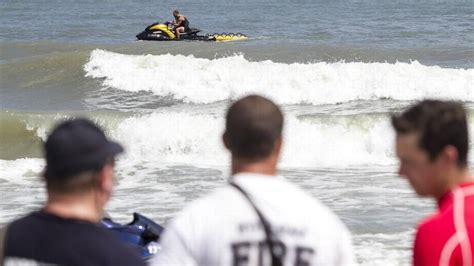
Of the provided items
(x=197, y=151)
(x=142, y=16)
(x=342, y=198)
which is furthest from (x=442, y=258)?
(x=142, y=16)

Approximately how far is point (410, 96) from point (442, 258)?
54.5 feet

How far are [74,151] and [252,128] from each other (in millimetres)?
474

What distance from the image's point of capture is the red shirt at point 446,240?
8.65 ft

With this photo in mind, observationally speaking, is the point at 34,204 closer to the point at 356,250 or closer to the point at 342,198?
the point at 342,198

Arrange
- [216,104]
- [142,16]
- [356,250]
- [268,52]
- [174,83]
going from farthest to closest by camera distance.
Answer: [142,16], [268,52], [174,83], [216,104], [356,250]

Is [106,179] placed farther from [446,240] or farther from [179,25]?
[179,25]

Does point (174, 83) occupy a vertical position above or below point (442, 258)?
below

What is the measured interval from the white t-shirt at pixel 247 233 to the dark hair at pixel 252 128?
114 millimetres

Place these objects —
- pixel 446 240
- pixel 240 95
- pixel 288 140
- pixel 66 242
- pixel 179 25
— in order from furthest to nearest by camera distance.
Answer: pixel 179 25 < pixel 240 95 < pixel 288 140 < pixel 446 240 < pixel 66 242

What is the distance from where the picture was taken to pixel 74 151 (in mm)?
2568

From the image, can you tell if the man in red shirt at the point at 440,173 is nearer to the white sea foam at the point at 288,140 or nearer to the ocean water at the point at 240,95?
the ocean water at the point at 240,95

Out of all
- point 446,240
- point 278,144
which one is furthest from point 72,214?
point 446,240

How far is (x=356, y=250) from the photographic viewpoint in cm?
751

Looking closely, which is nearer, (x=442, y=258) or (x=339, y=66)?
(x=442, y=258)
